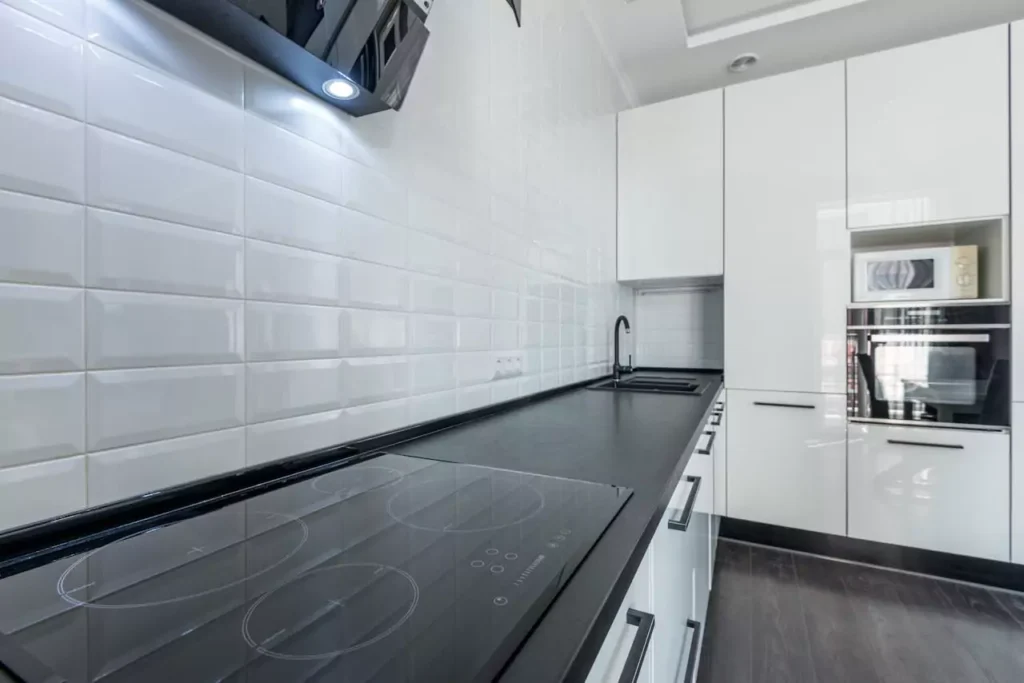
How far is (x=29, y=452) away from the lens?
1.65 ft

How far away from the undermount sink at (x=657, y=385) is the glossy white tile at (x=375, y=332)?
3.96ft

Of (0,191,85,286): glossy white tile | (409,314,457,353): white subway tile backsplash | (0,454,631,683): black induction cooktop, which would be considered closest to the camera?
(0,454,631,683): black induction cooktop

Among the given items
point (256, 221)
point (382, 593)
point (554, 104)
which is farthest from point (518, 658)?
point (554, 104)

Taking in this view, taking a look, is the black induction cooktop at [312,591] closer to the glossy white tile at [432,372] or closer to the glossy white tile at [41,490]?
the glossy white tile at [41,490]

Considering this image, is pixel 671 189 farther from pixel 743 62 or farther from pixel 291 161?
pixel 291 161

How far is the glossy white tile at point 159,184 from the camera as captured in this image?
559 mm

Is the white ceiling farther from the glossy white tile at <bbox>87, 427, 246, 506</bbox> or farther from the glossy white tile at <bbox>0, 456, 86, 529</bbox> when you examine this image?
the glossy white tile at <bbox>0, 456, 86, 529</bbox>

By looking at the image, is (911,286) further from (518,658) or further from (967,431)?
(518,658)

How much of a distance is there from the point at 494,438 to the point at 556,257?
96 centimetres

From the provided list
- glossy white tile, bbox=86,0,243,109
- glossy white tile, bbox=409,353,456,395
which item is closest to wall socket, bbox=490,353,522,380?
glossy white tile, bbox=409,353,456,395

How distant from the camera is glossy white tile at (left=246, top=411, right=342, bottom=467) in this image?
0.73m

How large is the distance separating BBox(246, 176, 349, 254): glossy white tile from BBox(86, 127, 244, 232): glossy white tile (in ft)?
0.08

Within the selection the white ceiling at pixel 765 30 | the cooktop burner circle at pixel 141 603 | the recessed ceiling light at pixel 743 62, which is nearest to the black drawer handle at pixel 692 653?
the cooktop burner circle at pixel 141 603

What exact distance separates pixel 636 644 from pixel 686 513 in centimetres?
51
